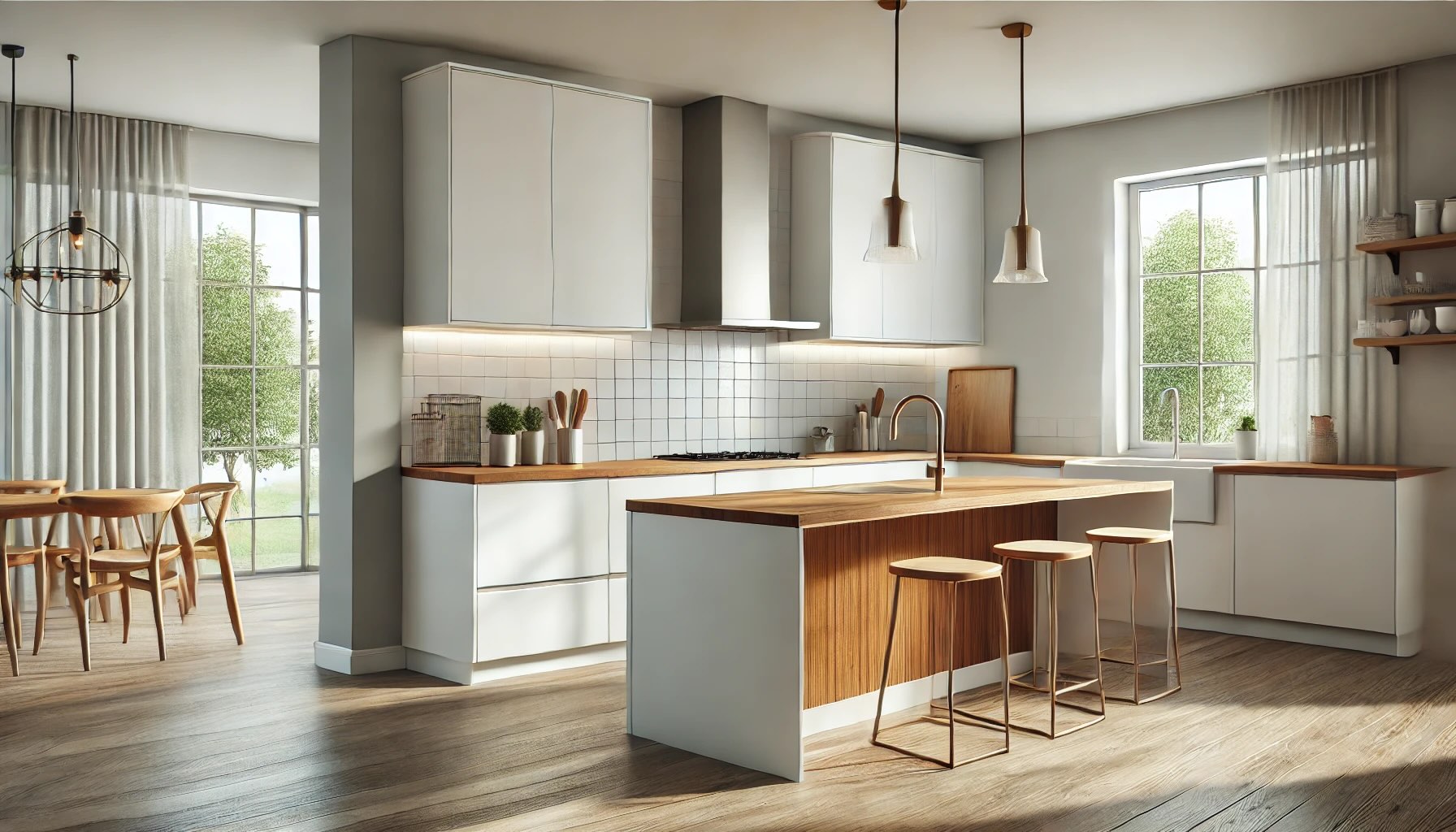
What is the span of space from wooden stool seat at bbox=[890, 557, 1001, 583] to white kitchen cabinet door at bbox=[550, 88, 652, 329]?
231 centimetres

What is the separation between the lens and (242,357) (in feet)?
25.9

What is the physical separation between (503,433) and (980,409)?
133 inches

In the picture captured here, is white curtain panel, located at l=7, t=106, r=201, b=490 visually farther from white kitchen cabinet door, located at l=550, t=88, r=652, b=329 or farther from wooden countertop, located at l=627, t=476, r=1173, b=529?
wooden countertop, located at l=627, t=476, r=1173, b=529

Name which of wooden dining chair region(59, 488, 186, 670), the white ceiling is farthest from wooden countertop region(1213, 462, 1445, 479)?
wooden dining chair region(59, 488, 186, 670)

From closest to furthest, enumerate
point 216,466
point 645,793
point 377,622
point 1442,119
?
point 645,793
point 377,622
point 1442,119
point 216,466

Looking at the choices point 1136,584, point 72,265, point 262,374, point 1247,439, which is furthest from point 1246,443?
point 72,265

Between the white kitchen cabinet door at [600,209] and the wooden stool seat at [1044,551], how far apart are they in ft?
7.50

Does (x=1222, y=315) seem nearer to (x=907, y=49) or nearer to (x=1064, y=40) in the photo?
(x=1064, y=40)

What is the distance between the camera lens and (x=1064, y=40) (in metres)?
5.29

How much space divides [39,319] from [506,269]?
10.3ft

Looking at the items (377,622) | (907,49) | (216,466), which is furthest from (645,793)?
(216,466)

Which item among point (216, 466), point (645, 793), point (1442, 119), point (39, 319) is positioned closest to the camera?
point (645, 793)

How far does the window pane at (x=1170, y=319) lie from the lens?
671 centimetres

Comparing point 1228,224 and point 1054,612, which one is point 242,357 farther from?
point 1228,224
